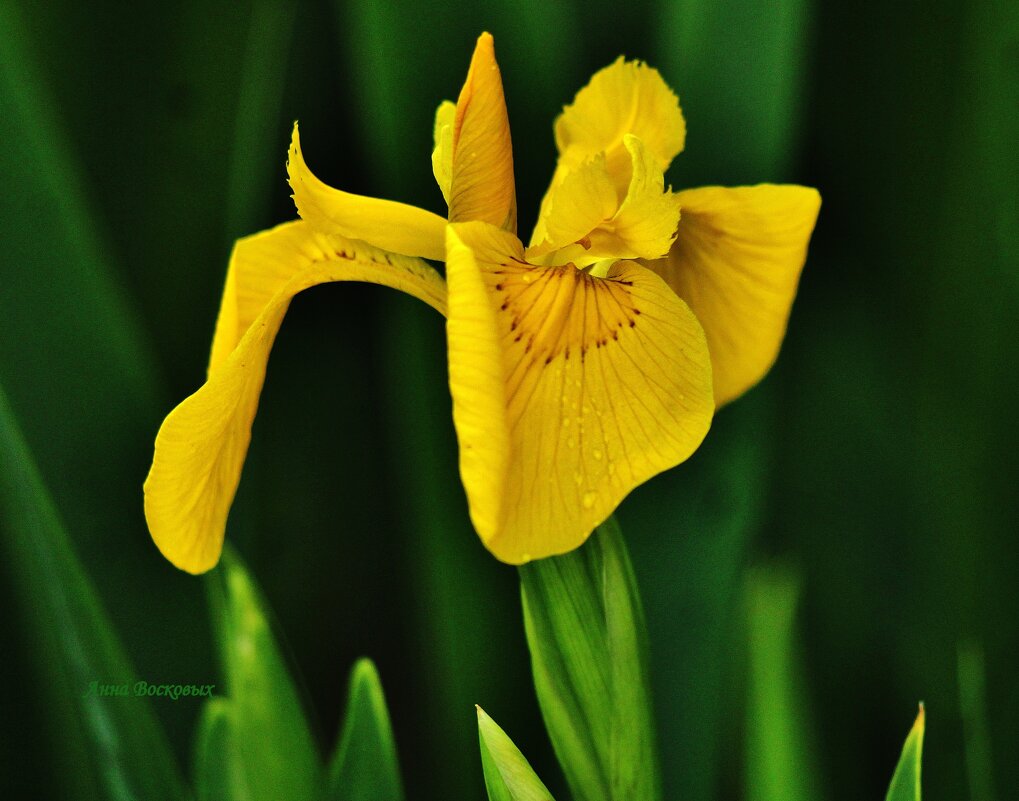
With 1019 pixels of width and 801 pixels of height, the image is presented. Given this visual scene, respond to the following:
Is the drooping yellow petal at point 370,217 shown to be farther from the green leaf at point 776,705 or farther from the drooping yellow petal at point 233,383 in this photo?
the green leaf at point 776,705

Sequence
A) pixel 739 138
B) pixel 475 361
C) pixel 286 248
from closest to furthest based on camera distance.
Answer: pixel 475 361 → pixel 286 248 → pixel 739 138

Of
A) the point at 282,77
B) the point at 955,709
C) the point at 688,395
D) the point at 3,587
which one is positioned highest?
the point at 282,77

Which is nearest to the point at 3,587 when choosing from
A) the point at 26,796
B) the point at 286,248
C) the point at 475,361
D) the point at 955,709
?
the point at 26,796

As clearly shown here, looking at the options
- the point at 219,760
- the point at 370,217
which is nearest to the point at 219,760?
the point at 219,760

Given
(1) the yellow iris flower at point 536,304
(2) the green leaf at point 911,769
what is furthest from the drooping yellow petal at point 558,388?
(2) the green leaf at point 911,769

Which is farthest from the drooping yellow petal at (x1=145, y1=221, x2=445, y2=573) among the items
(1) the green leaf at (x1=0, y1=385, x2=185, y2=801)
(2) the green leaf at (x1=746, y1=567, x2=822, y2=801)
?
(2) the green leaf at (x1=746, y1=567, x2=822, y2=801)

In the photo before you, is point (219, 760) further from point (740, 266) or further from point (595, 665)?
point (740, 266)

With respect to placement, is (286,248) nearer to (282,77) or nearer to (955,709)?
(282,77)

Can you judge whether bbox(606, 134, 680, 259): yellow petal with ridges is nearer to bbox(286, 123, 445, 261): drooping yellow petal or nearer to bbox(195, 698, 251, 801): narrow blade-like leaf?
bbox(286, 123, 445, 261): drooping yellow petal
